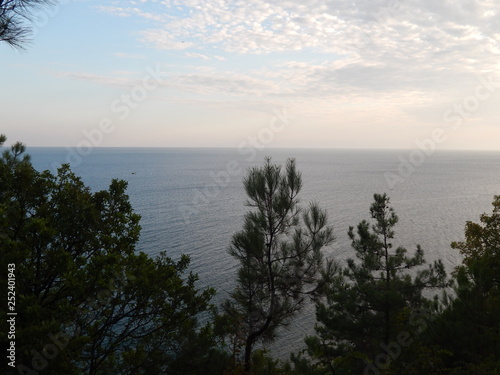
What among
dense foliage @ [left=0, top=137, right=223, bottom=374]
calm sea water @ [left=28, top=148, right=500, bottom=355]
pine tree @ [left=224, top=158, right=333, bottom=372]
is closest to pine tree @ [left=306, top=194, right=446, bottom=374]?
pine tree @ [left=224, top=158, right=333, bottom=372]

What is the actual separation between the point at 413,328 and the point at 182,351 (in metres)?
8.31

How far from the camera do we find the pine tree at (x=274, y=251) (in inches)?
468

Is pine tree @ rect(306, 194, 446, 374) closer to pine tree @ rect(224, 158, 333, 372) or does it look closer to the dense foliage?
pine tree @ rect(224, 158, 333, 372)

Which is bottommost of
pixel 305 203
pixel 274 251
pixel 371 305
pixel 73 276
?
pixel 371 305

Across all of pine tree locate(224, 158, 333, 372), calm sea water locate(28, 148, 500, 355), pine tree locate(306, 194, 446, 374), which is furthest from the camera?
calm sea water locate(28, 148, 500, 355)

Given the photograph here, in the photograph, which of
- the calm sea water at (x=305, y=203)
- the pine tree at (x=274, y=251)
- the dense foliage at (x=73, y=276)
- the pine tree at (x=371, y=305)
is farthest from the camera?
the calm sea water at (x=305, y=203)

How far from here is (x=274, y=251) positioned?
12766mm

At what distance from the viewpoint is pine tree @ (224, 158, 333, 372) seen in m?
11.9

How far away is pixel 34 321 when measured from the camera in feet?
18.6

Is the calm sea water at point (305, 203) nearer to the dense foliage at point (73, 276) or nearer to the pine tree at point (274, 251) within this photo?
the pine tree at point (274, 251)

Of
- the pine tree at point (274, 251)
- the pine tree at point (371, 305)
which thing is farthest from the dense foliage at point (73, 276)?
the pine tree at point (371, 305)

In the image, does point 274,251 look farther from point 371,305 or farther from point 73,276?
point 73,276

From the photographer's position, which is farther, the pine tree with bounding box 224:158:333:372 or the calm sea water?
the calm sea water

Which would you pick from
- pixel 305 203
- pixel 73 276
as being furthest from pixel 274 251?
pixel 305 203
